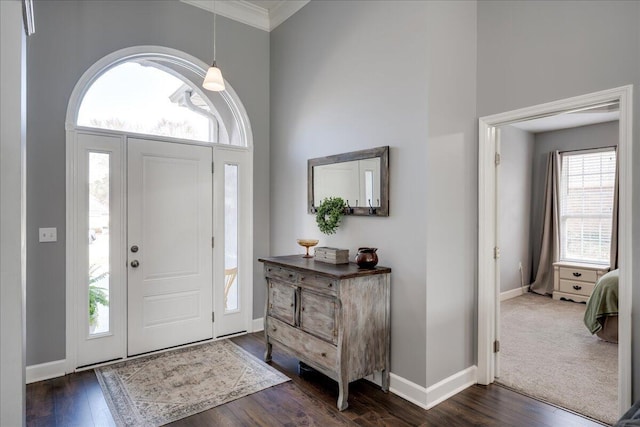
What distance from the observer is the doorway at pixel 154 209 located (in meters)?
3.21

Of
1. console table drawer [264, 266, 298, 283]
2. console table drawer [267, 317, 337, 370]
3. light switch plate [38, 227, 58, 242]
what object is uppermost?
light switch plate [38, 227, 58, 242]

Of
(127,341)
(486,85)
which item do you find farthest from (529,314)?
(127,341)

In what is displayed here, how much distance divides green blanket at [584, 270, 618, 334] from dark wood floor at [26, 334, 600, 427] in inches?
71.1

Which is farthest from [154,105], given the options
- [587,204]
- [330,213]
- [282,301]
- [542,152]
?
[587,204]

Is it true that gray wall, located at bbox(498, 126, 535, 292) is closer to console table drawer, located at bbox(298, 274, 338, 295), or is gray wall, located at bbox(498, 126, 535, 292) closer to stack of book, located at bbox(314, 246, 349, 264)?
stack of book, located at bbox(314, 246, 349, 264)

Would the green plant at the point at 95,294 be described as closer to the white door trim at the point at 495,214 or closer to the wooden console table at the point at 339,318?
the wooden console table at the point at 339,318

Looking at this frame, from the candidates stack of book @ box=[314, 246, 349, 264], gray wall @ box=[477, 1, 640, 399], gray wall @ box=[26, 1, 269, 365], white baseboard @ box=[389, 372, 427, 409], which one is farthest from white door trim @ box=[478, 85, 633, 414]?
gray wall @ box=[26, 1, 269, 365]

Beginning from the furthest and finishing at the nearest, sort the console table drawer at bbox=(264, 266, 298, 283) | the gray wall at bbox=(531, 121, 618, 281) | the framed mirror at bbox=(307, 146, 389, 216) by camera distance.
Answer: the gray wall at bbox=(531, 121, 618, 281) < the console table drawer at bbox=(264, 266, 298, 283) < the framed mirror at bbox=(307, 146, 389, 216)

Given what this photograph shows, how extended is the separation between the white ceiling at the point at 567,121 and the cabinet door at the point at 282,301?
4077mm

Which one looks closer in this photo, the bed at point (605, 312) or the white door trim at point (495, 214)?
the white door trim at point (495, 214)

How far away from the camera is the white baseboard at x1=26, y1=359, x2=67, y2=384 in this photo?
2945 mm

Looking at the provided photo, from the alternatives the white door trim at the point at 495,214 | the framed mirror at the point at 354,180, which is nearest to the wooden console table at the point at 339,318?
the framed mirror at the point at 354,180

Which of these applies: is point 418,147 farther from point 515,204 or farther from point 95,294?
point 515,204

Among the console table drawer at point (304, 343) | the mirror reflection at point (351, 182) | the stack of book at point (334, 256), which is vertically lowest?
the console table drawer at point (304, 343)
